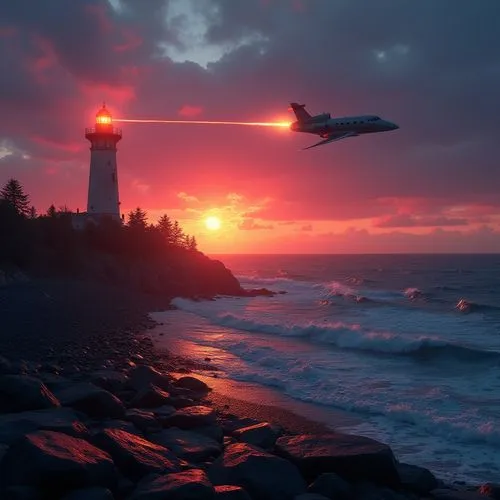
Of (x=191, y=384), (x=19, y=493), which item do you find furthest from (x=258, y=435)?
(x=191, y=384)

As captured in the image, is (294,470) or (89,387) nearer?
(294,470)

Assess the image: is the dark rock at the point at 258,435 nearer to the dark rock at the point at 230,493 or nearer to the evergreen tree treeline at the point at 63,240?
the dark rock at the point at 230,493

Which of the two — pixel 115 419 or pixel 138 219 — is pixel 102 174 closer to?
pixel 138 219

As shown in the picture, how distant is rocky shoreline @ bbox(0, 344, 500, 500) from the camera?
20.3 feet

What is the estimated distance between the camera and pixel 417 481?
8516 millimetres

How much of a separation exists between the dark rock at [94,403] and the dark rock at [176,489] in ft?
11.1

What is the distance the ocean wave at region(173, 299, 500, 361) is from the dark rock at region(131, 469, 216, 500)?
60.7 feet

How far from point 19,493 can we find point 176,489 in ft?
5.77

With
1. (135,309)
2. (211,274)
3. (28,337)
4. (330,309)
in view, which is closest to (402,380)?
(28,337)

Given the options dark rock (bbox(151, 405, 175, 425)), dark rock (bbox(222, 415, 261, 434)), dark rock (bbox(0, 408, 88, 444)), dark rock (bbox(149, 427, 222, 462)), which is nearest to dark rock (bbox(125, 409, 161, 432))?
dark rock (bbox(151, 405, 175, 425))

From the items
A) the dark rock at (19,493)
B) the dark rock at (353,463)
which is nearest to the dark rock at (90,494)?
the dark rock at (19,493)

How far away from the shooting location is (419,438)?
12266 millimetres

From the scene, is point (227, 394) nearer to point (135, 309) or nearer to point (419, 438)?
point (419, 438)

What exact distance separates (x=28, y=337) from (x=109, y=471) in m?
13.1
